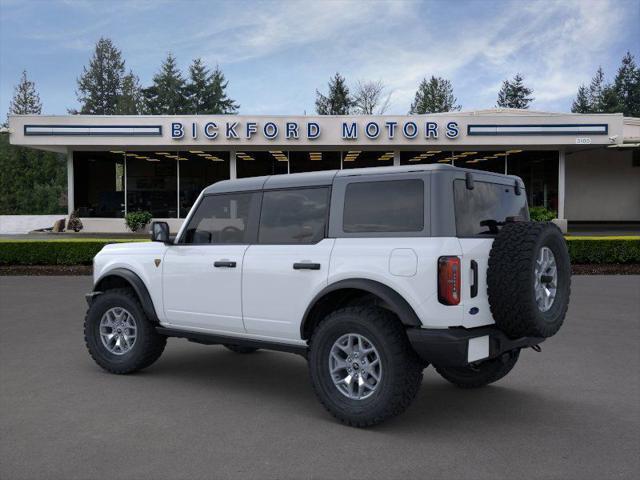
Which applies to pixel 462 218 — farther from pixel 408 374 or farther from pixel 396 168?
pixel 408 374

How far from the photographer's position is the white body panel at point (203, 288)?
557 cm

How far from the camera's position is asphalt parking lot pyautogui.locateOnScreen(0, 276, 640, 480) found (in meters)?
3.96

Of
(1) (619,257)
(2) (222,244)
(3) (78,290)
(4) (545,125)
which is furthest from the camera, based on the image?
(4) (545,125)

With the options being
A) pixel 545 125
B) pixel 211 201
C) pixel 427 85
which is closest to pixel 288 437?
pixel 211 201

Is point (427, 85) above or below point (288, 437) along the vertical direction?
above

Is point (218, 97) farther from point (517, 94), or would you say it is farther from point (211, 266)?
point (211, 266)

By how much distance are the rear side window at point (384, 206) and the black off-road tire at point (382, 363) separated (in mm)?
637

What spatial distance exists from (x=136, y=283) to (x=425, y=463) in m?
3.51

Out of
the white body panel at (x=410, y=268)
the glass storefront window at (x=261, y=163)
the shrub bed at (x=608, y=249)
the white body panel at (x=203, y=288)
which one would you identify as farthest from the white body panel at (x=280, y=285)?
the glass storefront window at (x=261, y=163)

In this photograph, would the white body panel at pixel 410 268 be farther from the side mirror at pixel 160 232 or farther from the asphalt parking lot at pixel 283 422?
the side mirror at pixel 160 232

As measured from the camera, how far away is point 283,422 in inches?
192

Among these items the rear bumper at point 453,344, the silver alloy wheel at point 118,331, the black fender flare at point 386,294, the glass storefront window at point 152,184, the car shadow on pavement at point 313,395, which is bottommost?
the car shadow on pavement at point 313,395

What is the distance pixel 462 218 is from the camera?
4.68m

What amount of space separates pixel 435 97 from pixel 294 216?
73.3m
